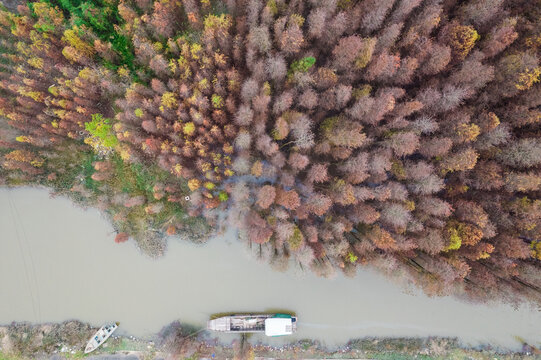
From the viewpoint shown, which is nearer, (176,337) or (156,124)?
(156,124)

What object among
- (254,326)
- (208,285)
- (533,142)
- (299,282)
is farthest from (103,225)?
(533,142)

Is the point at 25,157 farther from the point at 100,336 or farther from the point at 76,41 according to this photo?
the point at 100,336

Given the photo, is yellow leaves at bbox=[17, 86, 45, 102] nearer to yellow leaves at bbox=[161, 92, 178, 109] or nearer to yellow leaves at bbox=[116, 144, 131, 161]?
yellow leaves at bbox=[116, 144, 131, 161]

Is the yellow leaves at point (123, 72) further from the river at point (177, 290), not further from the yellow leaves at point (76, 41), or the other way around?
the river at point (177, 290)

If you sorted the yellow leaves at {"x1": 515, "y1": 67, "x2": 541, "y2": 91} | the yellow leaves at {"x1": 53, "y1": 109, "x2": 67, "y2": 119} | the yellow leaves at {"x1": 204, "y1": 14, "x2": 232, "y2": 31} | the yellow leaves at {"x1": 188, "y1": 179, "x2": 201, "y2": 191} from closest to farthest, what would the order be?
the yellow leaves at {"x1": 515, "y1": 67, "x2": 541, "y2": 91} < the yellow leaves at {"x1": 204, "y1": 14, "x2": 232, "y2": 31} < the yellow leaves at {"x1": 188, "y1": 179, "x2": 201, "y2": 191} < the yellow leaves at {"x1": 53, "y1": 109, "x2": 67, "y2": 119}

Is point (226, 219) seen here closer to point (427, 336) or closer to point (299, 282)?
point (299, 282)

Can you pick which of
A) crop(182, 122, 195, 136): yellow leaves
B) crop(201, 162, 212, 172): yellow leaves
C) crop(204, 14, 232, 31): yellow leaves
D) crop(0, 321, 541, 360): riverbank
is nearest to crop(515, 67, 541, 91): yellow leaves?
crop(204, 14, 232, 31): yellow leaves
